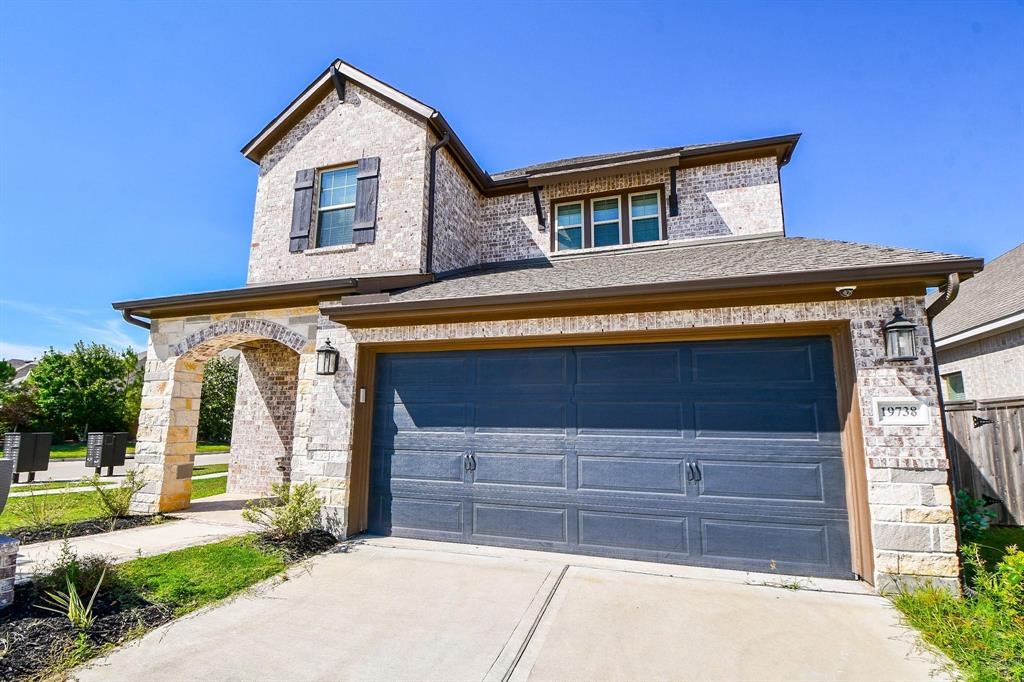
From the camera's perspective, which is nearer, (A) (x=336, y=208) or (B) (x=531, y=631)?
(B) (x=531, y=631)

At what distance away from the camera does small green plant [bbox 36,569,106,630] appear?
11.9ft

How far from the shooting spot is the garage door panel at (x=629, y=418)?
558 centimetres

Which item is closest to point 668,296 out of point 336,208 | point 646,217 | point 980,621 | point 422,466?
point 980,621

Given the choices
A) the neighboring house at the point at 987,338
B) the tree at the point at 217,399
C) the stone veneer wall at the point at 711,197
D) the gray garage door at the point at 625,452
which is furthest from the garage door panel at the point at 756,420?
the tree at the point at 217,399

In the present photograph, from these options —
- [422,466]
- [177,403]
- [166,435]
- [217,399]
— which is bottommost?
[422,466]

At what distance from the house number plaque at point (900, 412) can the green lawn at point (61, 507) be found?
11.0 m

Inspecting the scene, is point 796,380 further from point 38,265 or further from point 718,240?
point 38,265

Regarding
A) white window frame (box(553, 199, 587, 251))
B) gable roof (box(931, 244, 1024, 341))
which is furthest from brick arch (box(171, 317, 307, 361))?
gable roof (box(931, 244, 1024, 341))

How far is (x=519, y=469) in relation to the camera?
6020mm

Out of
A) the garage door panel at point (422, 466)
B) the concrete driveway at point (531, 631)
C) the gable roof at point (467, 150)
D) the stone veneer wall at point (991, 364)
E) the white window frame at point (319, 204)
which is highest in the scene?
the gable roof at point (467, 150)

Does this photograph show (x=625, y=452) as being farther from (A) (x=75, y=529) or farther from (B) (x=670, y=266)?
(A) (x=75, y=529)

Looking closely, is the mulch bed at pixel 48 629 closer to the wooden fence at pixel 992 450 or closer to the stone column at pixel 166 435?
the stone column at pixel 166 435

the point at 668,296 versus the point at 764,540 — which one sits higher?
the point at 668,296

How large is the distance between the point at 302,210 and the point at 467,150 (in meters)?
3.53
